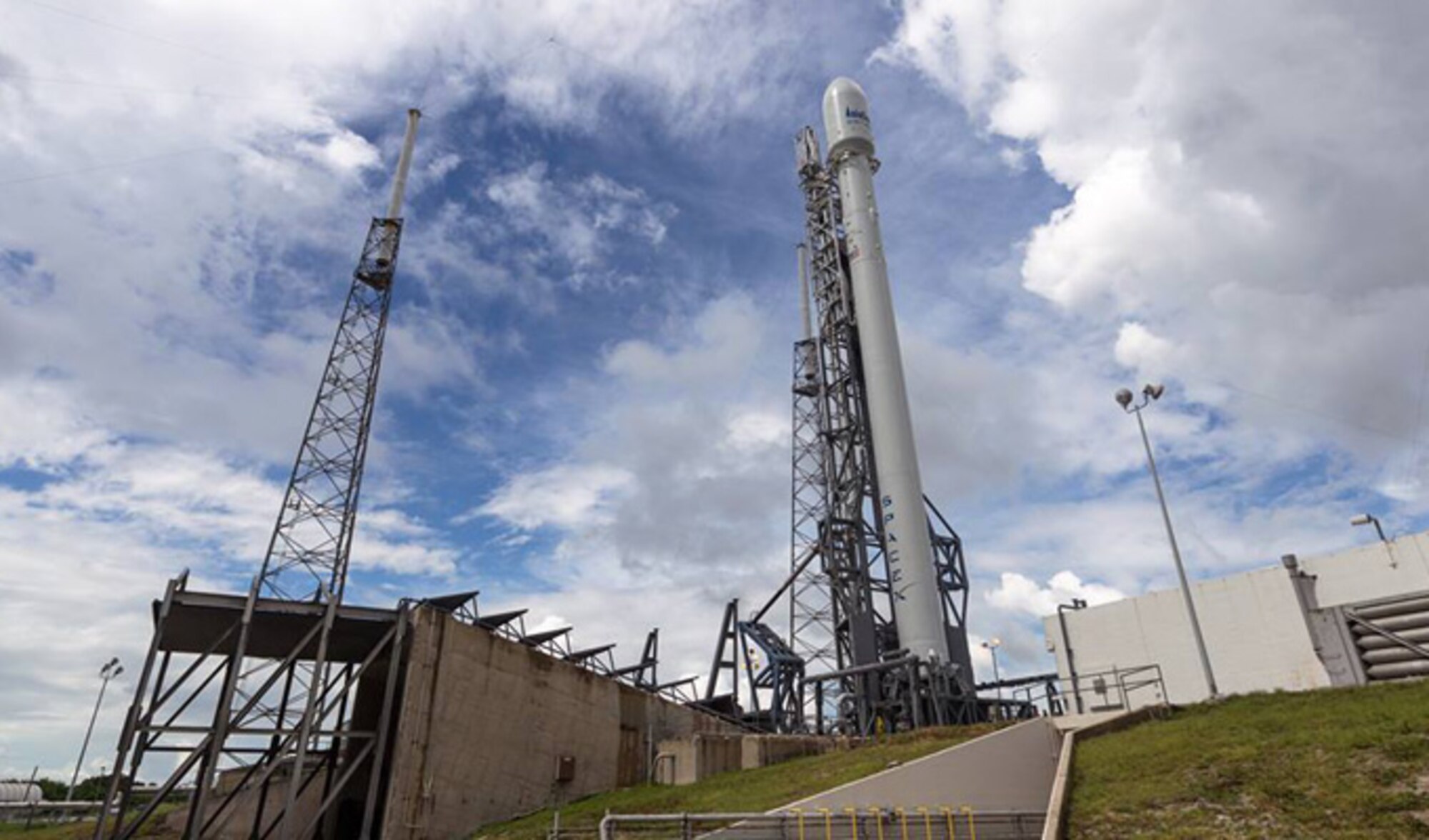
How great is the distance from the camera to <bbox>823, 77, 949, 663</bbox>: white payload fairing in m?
37.7

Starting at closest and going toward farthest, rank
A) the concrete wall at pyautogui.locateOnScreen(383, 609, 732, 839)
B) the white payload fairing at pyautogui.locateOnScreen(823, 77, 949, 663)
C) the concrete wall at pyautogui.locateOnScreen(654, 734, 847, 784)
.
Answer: the concrete wall at pyautogui.locateOnScreen(383, 609, 732, 839)
the concrete wall at pyautogui.locateOnScreen(654, 734, 847, 784)
the white payload fairing at pyautogui.locateOnScreen(823, 77, 949, 663)

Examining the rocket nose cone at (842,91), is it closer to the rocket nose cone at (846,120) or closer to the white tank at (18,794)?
the rocket nose cone at (846,120)

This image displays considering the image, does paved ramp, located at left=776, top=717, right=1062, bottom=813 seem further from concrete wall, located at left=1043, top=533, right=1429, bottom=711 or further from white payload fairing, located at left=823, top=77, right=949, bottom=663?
white payload fairing, located at left=823, top=77, right=949, bottom=663

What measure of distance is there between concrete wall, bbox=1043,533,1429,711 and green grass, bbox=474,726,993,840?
34.2 ft

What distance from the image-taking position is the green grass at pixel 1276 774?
1348 cm

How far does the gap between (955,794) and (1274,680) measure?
17.1 metres

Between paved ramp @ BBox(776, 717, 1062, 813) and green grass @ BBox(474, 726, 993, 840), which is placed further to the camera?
green grass @ BBox(474, 726, 993, 840)

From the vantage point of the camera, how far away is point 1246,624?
31.7 metres

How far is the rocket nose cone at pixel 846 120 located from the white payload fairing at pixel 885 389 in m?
0.04

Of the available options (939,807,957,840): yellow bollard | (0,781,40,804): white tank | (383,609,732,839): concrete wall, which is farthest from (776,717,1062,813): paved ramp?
(0,781,40,804): white tank

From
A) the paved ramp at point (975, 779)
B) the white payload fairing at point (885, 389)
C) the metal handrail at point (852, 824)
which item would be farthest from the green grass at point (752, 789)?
the white payload fairing at point (885, 389)

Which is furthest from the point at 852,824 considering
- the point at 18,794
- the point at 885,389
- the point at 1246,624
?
the point at 18,794

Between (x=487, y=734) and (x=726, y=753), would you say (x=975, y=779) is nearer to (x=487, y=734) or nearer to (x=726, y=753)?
(x=726, y=753)

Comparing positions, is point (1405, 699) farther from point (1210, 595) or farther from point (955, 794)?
point (1210, 595)
